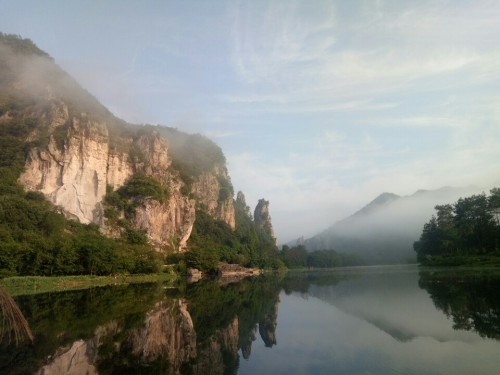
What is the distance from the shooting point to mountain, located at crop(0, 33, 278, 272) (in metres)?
82.2

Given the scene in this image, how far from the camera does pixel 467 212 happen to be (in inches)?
2657

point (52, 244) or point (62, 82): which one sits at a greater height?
point (62, 82)

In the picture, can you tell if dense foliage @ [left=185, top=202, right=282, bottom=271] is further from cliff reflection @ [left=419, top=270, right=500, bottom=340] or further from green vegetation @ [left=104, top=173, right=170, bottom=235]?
cliff reflection @ [left=419, top=270, right=500, bottom=340]

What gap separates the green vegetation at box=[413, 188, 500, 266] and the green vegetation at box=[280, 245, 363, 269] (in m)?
82.9

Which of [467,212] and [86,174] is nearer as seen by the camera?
[467,212]

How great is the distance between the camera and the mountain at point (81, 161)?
82188 millimetres

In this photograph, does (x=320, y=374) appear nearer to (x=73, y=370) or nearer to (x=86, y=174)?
(x=73, y=370)

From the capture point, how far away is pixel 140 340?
14.3 m

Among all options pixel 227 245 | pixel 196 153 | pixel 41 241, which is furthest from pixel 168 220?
pixel 196 153

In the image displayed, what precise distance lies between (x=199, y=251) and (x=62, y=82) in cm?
6890

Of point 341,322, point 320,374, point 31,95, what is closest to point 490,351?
point 320,374

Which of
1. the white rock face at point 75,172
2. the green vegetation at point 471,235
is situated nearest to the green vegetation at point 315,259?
the green vegetation at point 471,235

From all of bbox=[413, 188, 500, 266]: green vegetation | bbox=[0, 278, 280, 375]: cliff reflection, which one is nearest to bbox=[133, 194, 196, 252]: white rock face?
bbox=[413, 188, 500, 266]: green vegetation

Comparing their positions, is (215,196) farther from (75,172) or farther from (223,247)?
(75,172)
